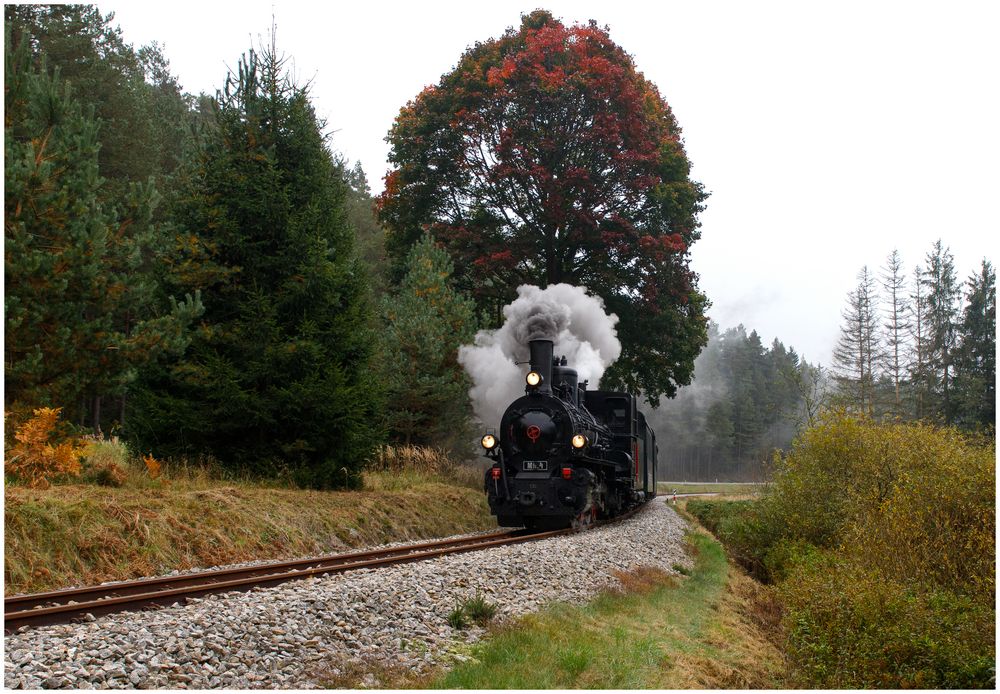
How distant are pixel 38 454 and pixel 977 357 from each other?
138 feet

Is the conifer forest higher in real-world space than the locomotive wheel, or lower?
higher

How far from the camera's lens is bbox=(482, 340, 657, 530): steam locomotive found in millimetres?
15508

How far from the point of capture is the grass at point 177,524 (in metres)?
9.11

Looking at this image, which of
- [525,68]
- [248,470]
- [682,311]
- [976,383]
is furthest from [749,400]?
[248,470]

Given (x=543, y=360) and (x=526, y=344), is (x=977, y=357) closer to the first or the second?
(x=526, y=344)

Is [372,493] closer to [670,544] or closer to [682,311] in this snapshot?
[670,544]

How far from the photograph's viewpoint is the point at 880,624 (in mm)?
8516

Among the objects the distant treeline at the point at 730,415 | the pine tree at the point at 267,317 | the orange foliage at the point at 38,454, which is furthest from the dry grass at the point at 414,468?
the distant treeline at the point at 730,415

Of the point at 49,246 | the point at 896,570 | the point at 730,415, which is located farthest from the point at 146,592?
the point at 730,415

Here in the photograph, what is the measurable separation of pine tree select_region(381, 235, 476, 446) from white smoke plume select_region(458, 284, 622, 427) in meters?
0.55

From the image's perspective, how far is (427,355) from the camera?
20.7 m

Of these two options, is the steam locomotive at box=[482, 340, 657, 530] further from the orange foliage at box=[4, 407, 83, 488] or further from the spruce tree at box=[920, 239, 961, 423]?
the spruce tree at box=[920, 239, 961, 423]

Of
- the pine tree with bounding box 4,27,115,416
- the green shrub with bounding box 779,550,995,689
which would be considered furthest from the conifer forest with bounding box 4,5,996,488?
the green shrub with bounding box 779,550,995,689

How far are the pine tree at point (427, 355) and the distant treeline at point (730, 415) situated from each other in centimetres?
5270
